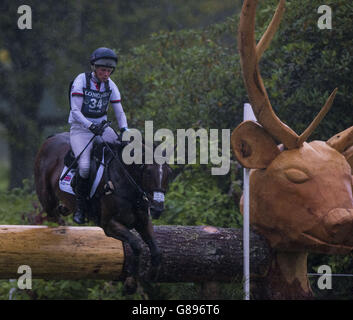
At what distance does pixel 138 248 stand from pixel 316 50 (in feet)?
13.8

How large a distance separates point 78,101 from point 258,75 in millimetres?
1487

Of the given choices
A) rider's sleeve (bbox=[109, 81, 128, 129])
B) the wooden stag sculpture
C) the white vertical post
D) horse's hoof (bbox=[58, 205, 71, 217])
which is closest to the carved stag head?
the wooden stag sculpture

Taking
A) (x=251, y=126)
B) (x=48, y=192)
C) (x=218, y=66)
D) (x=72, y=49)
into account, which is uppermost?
(x=72, y=49)

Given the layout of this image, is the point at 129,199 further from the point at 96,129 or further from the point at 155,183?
the point at 96,129

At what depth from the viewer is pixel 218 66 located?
8.50 m

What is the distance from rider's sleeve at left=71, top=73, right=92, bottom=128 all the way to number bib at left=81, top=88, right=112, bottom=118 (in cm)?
4

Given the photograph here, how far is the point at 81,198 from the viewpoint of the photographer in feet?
15.6

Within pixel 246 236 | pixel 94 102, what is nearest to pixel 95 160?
pixel 94 102

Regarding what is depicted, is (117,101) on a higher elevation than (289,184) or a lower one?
higher

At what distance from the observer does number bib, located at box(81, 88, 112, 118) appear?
470 cm

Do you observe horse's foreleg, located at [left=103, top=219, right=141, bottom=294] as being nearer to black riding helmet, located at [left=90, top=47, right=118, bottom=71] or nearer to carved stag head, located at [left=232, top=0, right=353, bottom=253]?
black riding helmet, located at [left=90, top=47, right=118, bottom=71]

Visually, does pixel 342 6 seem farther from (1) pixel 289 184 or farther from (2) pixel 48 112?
(2) pixel 48 112

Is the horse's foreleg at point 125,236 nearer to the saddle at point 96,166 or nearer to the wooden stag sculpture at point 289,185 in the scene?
the saddle at point 96,166
